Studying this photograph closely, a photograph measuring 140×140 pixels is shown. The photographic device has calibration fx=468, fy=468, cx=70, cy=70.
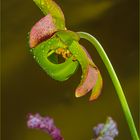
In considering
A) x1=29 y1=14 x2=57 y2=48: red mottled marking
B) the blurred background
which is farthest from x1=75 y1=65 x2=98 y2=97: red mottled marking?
the blurred background

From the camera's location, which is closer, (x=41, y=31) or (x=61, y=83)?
(x=41, y=31)

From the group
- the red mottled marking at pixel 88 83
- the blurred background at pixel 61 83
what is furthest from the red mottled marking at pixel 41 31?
the blurred background at pixel 61 83

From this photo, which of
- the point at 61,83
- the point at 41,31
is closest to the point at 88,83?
the point at 41,31

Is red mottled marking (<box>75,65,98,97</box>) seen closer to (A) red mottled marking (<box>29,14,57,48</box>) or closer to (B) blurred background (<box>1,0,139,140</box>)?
(A) red mottled marking (<box>29,14,57,48</box>)

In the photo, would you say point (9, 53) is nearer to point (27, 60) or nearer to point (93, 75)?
point (27, 60)

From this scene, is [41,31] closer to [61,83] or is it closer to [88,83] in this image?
[88,83]

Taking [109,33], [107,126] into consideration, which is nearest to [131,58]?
[109,33]

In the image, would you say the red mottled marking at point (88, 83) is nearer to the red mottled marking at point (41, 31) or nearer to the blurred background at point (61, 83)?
the red mottled marking at point (41, 31)
